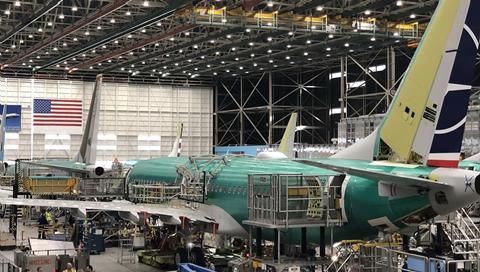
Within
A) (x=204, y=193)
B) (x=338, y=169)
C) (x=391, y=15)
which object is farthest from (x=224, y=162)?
(x=391, y=15)

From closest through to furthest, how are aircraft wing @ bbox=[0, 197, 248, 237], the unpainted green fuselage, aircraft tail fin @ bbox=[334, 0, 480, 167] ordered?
aircraft tail fin @ bbox=[334, 0, 480, 167]
the unpainted green fuselage
aircraft wing @ bbox=[0, 197, 248, 237]

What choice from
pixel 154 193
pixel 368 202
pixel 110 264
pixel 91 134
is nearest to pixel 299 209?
pixel 368 202

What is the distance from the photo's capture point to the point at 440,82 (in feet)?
51.3

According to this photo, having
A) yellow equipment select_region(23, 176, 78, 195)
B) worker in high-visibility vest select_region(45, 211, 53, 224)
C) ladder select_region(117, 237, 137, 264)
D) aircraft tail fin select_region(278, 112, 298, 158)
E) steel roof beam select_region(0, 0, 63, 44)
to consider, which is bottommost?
ladder select_region(117, 237, 137, 264)

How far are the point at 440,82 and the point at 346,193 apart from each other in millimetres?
4270

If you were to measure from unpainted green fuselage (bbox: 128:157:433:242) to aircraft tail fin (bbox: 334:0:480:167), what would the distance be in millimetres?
799

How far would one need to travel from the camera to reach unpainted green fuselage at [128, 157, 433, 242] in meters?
16.4

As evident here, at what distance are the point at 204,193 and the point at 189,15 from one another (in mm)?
18582

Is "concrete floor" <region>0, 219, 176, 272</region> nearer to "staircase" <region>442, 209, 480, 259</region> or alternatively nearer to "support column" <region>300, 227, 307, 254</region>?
"support column" <region>300, 227, 307, 254</region>

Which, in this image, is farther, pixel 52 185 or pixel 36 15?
pixel 36 15

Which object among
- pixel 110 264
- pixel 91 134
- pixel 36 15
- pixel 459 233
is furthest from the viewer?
pixel 36 15

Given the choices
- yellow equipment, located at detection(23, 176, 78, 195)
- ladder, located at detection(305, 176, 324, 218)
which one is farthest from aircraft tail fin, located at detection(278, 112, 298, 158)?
ladder, located at detection(305, 176, 324, 218)

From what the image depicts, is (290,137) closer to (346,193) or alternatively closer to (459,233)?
(459,233)

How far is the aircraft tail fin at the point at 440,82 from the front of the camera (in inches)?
607
